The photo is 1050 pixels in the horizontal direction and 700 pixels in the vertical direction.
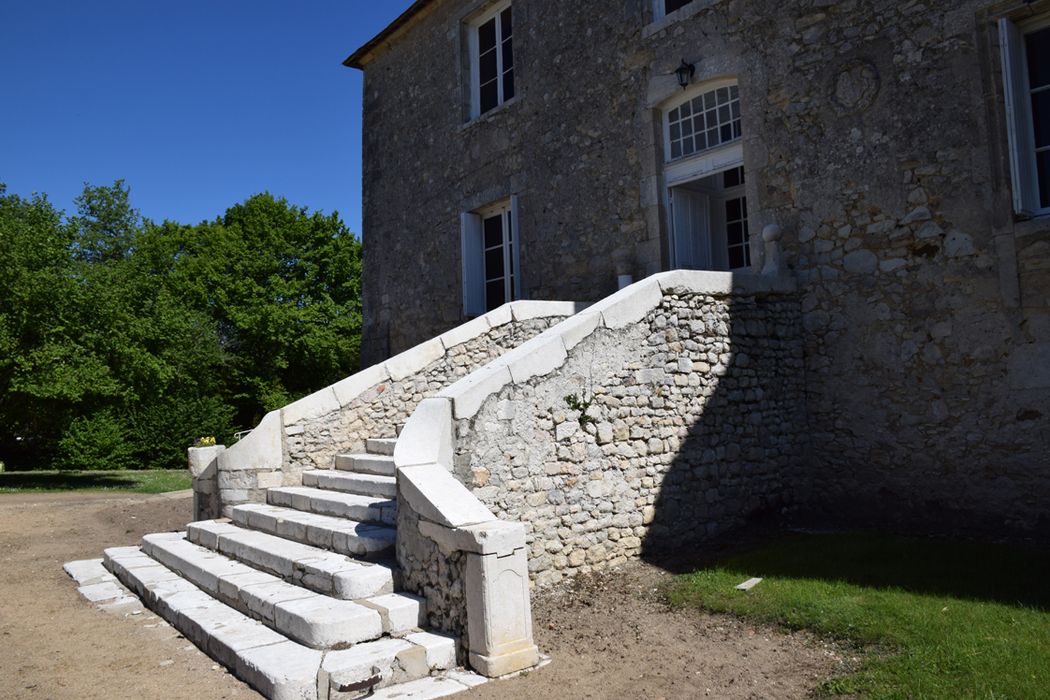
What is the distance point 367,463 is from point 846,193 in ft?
16.4

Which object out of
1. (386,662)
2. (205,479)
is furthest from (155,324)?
(386,662)

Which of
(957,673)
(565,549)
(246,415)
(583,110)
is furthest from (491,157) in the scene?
(246,415)

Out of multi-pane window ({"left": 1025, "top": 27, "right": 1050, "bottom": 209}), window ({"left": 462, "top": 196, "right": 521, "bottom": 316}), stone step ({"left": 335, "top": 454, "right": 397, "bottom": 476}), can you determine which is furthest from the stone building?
stone step ({"left": 335, "top": 454, "right": 397, "bottom": 476})

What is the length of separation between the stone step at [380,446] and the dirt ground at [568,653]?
7.58 ft

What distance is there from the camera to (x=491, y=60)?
1141 cm

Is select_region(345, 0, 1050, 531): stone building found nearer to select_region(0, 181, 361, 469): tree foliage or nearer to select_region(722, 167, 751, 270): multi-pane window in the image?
select_region(722, 167, 751, 270): multi-pane window

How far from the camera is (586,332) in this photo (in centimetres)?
596

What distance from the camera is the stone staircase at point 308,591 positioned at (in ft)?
13.2

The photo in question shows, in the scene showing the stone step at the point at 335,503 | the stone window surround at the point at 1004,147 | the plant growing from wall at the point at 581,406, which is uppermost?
the stone window surround at the point at 1004,147

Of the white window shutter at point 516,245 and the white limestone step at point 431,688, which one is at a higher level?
the white window shutter at point 516,245

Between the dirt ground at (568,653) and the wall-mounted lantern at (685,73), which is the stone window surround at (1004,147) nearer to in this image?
the wall-mounted lantern at (685,73)

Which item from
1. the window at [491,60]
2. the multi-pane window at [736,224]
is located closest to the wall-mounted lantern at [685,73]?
the multi-pane window at [736,224]

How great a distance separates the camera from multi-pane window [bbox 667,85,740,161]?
809cm

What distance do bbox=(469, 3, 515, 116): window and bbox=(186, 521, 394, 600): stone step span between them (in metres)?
7.04
